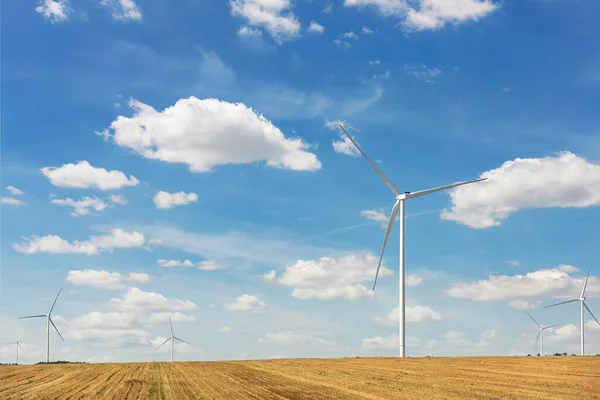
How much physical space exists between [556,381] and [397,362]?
28.3 m

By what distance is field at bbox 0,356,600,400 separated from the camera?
142ft

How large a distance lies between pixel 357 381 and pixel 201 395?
15158 millimetres

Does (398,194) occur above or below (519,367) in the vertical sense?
above

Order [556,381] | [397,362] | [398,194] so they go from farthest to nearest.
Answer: [398,194], [397,362], [556,381]

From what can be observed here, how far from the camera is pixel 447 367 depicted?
69875 mm

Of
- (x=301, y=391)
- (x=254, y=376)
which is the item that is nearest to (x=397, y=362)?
(x=254, y=376)

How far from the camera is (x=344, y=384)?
50688 mm

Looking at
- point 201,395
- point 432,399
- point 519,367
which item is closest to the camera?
point 432,399

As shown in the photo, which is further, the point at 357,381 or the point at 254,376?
the point at 254,376

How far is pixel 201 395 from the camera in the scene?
43438mm

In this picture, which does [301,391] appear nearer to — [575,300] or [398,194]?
[398,194]

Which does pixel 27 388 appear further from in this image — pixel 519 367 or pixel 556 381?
pixel 519 367

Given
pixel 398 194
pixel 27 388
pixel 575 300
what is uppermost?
pixel 398 194

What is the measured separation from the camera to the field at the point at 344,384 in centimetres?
4331
